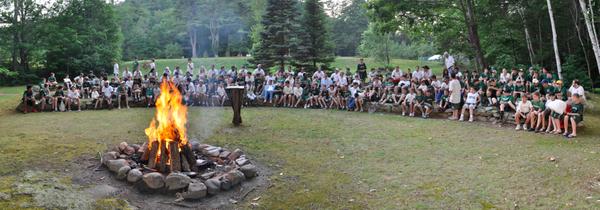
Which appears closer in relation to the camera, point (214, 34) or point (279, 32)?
point (279, 32)

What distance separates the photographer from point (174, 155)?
7367 millimetres

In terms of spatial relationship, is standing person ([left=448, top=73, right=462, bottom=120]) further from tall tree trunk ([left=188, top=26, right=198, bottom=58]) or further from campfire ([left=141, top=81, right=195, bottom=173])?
tall tree trunk ([left=188, top=26, right=198, bottom=58])

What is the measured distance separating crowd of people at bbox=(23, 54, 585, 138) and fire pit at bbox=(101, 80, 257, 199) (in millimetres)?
8034

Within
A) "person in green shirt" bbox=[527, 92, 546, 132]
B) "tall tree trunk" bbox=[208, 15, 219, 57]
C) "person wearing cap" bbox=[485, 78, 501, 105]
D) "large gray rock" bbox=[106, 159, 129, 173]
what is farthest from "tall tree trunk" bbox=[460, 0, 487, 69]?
"tall tree trunk" bbox=[208, 15, 219, 57]

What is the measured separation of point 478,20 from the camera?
20.9 metres

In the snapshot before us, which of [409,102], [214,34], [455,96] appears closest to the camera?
[455,96]

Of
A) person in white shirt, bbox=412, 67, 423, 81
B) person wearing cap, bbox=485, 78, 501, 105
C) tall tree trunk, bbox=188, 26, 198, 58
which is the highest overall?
tall tree trunk, bbox=188, 26, 198, 58

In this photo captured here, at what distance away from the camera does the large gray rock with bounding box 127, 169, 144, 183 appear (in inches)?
272

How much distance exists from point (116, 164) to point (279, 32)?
20309mm

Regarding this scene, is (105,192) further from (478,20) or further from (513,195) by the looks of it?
(478,20)

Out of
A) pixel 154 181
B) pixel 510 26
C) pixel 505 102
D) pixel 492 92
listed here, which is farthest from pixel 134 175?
pixel 510 26

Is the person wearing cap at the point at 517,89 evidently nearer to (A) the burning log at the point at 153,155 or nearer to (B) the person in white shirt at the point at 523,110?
(B) the person in white shirt at the point at 523,110

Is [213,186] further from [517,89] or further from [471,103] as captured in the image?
[517,89]

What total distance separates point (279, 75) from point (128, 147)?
10975 millimetres
